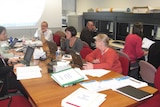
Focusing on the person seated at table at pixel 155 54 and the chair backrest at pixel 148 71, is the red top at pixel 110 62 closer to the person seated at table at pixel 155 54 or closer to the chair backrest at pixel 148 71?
the chair backrest at pixel 148 71

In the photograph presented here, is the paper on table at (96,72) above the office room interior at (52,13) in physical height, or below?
below

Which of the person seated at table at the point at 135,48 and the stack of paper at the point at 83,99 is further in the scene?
the person seated at table at the point at 135,48

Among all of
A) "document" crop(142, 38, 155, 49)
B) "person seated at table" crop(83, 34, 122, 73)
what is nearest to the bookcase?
"document" crop(142, 38, 155, 49)

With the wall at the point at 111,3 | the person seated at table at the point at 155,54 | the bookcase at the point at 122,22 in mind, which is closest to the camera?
the person seated at table at the point at 155,54

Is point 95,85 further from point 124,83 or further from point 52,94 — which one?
point 52,94

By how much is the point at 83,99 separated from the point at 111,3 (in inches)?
196

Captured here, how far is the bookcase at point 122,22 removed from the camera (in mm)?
4148

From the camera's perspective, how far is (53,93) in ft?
5.36

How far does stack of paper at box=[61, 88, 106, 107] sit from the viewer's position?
1.40 m

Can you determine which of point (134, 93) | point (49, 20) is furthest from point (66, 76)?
point (49, 20)

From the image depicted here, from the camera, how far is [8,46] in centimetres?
402

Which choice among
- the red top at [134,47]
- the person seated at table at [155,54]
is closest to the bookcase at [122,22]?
the red top at [134,47]

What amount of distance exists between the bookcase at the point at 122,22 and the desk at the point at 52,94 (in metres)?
2.62

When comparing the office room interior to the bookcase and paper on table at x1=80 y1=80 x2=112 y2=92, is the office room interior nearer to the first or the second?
the bookcase
